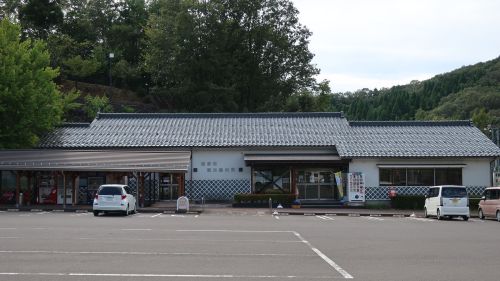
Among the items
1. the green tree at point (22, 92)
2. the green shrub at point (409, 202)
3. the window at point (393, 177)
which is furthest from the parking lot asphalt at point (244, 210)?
the green tree at point (22, 92)

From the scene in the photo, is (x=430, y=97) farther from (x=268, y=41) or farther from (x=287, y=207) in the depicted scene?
(x=287, y=207)

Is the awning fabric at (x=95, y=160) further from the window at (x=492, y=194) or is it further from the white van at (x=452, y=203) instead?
the window at (x=492, y=194)

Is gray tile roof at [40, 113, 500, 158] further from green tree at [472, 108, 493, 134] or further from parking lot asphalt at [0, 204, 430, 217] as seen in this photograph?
green tree at [472, 108, 493, 134]

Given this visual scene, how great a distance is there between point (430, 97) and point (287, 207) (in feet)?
300

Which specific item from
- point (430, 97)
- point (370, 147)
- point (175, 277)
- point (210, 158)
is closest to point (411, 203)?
point (370, 147)

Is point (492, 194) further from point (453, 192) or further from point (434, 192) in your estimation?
point (434, 192)

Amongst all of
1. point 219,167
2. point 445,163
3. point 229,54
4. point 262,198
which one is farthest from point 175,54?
point 445,163

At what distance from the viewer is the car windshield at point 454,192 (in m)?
28.5

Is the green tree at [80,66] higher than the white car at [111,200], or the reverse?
the green tree at [80,66]

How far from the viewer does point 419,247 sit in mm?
15688

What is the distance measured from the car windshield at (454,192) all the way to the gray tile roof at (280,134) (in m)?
8.86

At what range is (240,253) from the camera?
14.0 metres

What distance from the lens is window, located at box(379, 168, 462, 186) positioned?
125ft

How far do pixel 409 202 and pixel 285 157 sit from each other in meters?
8.27
